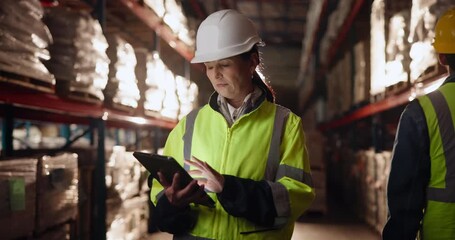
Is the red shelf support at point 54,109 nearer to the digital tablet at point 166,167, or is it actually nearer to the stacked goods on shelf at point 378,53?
the digital tablet at point 166,167

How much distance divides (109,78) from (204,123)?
9.20 feet

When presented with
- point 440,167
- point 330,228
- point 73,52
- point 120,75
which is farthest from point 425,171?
point 330,228

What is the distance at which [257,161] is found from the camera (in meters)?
1.96

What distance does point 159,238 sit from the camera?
597cm

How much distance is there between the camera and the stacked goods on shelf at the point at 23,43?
2.80 metres

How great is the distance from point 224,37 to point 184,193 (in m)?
0.70

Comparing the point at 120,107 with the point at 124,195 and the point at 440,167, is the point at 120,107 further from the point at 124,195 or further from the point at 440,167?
the point at 440,167

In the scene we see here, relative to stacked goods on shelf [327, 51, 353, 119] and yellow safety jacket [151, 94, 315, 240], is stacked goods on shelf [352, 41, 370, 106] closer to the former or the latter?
stacked goods on shelf [327, 51, 353, 119]

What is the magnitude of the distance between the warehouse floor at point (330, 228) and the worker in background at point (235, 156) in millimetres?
4135

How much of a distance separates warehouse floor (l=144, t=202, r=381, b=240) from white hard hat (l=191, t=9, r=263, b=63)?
4.26 metres

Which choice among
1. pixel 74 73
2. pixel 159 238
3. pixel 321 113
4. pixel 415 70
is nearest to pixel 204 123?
pixel 74 73

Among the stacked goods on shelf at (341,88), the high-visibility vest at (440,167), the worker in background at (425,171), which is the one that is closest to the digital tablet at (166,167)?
the worker in background at (425,171)

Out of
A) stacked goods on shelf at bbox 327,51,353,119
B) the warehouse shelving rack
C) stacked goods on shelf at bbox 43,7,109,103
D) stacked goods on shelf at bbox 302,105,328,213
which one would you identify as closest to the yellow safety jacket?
the warehouse shelving rack

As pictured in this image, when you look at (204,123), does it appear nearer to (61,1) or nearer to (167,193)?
(167,193)
